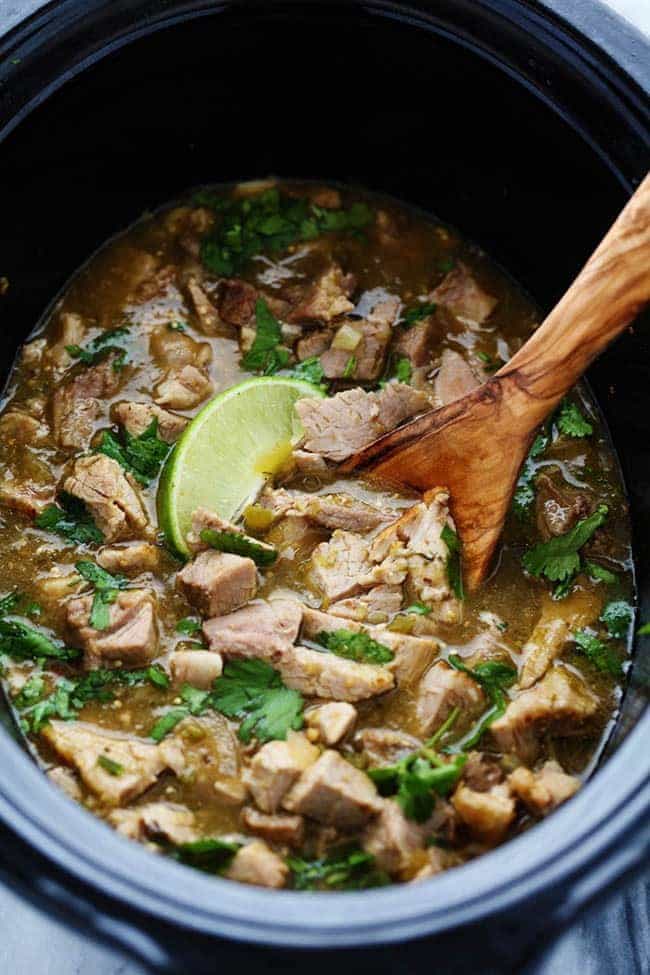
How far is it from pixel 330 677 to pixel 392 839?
477 millimetres

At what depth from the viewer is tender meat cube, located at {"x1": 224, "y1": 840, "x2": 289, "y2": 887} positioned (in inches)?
112

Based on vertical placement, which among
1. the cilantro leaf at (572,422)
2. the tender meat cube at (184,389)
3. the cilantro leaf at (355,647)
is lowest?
the cilantro leaf at (355,647)

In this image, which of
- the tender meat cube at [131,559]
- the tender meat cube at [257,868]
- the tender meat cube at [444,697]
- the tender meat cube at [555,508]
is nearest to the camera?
the tender meat cube at [257,868]

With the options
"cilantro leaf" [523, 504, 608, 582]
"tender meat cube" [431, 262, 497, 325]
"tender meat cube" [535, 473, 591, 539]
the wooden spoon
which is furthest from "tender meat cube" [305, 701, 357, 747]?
"tender meat cube" [431, 262, 497, 325]

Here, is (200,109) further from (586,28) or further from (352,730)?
(352,730)

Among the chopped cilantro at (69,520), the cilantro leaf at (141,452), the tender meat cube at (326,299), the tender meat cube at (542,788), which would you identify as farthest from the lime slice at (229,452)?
the tender meat cube at (542,788)

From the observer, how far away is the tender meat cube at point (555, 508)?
359 cm

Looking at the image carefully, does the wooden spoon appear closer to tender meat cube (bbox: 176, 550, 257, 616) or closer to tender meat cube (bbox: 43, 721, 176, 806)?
tender meat cube (bbox: 176, 550, 257, 616)

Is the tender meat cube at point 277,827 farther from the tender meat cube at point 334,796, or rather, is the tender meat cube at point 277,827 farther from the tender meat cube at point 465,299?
the tender meat cube at point 465,299

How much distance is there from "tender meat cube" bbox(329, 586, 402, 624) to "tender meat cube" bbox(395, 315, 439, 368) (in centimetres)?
86

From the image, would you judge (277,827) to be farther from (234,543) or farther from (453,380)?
(453,380)

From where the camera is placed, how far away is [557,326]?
325 centimetres

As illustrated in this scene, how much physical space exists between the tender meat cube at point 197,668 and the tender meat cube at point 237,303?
122cm

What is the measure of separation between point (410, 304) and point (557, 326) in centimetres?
95
